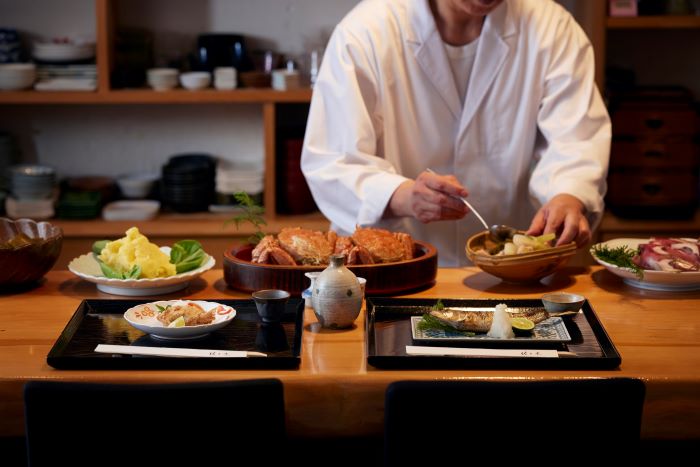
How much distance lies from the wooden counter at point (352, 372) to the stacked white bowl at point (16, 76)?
1.72 meters

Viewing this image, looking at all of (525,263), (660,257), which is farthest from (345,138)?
(660,257)

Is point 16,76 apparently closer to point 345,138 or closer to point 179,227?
point 179,227

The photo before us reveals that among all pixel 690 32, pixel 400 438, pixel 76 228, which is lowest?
pixel 76 228

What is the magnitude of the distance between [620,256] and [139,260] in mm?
1007

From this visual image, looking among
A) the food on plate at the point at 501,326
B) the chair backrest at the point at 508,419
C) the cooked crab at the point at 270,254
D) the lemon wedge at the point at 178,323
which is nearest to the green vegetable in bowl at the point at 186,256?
the cooked crab at the point at 270,254

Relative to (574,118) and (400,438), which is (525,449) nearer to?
(400,438)

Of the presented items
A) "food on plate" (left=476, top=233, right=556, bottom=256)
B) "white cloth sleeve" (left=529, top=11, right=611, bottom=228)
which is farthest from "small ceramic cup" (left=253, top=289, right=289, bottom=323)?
"white cloth sleeve" (left=529, top=11, right=611, bottom=228)

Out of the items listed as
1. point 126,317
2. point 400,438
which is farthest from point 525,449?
point 126,317

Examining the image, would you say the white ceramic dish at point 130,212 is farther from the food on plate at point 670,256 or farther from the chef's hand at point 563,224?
the food on plate at point 670,256

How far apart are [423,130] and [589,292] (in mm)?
804

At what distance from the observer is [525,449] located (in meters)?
1.28

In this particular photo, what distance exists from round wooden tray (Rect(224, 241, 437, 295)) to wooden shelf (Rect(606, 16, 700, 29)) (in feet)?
5.66

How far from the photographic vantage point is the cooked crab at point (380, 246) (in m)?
1.92

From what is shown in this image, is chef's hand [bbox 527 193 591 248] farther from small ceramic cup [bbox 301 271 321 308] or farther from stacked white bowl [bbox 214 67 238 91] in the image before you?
stacked white bowl [bbox 214 67 238 91]
